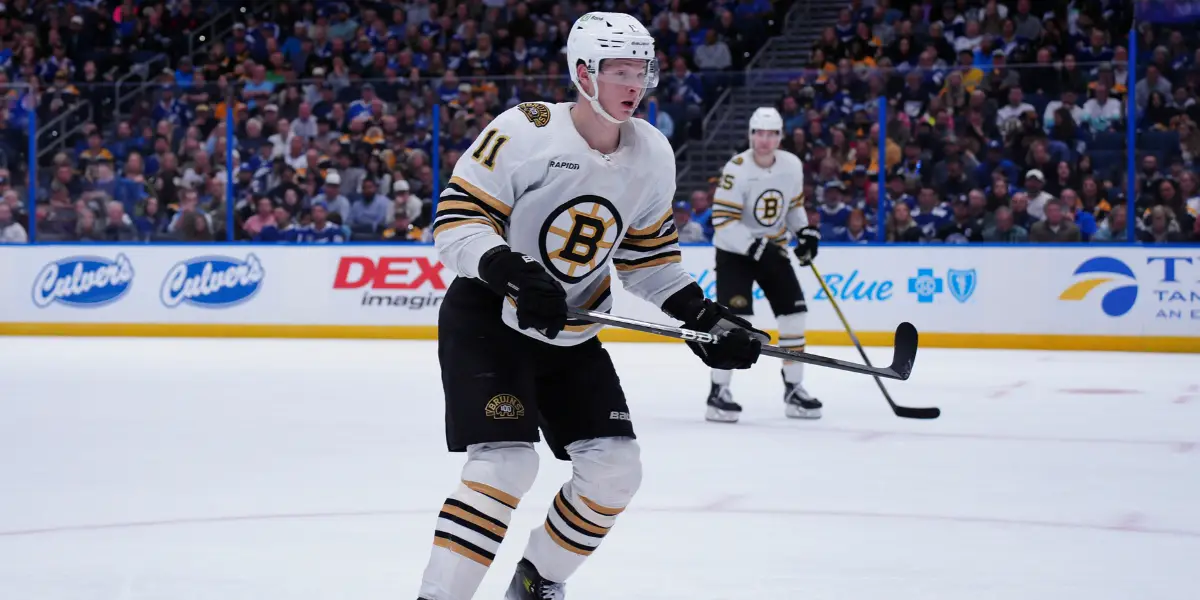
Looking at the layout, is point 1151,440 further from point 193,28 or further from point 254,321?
point 193,28

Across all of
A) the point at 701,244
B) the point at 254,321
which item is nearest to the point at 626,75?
the point at 701,244

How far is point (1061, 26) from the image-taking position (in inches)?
469

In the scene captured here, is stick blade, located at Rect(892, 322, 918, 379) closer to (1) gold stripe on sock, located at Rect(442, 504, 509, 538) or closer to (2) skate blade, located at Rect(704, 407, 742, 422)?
(1) gold stripe on sock, located at Rect(442, 504, 509, 538)

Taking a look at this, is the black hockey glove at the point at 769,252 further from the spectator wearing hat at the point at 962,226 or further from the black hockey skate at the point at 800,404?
the spectator wearing hat at the point at 962,226

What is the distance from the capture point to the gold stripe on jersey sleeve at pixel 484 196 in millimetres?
2578

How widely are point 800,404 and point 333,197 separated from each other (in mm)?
5474

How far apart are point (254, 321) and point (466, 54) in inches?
164

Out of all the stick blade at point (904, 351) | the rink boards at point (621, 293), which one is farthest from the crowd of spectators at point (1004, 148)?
the stick blade at point (904, 351)

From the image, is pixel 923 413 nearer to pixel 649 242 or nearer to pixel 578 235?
pixel 649 242

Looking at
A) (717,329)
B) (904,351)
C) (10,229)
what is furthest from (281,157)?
(717,329)

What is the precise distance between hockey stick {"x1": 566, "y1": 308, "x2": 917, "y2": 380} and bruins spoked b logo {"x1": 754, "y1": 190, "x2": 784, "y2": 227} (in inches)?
125

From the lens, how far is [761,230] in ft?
21.6

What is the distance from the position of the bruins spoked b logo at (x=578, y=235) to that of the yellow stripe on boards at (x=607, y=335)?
7.48 m

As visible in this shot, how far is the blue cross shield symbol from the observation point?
32.6 feet
